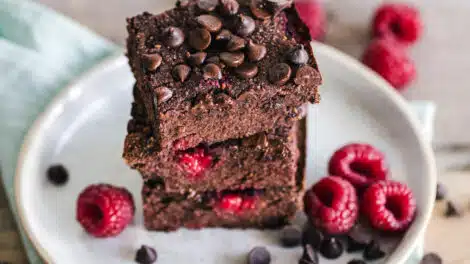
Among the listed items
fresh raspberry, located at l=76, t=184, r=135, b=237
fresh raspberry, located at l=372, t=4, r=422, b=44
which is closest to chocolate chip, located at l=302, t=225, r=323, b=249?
fresh raspberry, located at l=76, t=184, r=135, b=237

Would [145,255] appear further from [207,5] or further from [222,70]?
[207,5]

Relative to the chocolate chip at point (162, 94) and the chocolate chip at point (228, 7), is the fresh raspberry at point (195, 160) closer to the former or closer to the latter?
the chocolate chip at point (162, 94)

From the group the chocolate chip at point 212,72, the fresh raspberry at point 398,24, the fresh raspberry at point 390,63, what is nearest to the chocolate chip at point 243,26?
the chocolate chip at point 212,72

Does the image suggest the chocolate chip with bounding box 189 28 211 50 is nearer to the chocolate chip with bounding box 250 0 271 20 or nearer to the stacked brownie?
the stacked brownie

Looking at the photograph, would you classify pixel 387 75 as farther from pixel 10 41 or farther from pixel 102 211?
pixel 10 41

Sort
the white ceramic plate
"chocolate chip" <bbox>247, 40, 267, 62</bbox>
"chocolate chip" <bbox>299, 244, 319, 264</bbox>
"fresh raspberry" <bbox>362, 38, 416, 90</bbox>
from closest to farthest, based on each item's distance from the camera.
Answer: "chocolate chip" <bbox>247, 40, 267, 62</bbox>, "chocolate chip" <bbox>299, 244, 319, 264</bbox>, the white ceramic plate, "fresh raspberry" <bbox>362, 38, 416, 90</bbox>

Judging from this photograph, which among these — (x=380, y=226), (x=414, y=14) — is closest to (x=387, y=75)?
(x=414, y=14)
